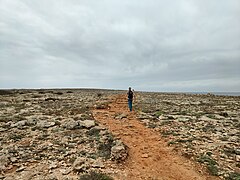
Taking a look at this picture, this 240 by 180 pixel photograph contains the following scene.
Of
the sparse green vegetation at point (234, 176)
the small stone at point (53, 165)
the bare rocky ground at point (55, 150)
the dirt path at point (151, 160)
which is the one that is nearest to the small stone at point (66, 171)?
the bare rocky ground at point (55, 150)

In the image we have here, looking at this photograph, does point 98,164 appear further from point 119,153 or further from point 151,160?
point 151,160

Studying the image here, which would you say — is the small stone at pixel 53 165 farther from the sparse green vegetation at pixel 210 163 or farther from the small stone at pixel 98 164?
the sparse green vegetation at pixel 210 163

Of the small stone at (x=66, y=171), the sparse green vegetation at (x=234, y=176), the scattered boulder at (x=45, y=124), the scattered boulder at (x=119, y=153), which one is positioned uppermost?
the scattered boulder at (x=45, y=124)

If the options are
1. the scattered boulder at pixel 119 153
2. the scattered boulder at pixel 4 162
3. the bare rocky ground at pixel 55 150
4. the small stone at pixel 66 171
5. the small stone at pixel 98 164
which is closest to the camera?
the small stone at pixel 66 171

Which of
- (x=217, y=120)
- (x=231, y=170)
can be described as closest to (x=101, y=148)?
(x=231, y=170)

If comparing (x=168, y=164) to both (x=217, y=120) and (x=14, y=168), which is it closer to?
(x=14, y=168)

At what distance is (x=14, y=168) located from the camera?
11.1m

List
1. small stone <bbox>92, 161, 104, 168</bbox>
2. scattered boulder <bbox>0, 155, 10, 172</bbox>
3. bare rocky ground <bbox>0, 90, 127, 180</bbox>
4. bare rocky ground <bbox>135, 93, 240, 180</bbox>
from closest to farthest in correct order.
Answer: bare rocky ground <bbox>0, 90, 127, 180</bbox>, scattered boulder <bbox>0, 155, 10, 172</bbox>, small stone <bbox>92, 161, 104, 168</bbox>, bare rocky ground <bbox>135, 93, 240, 180</bbox>

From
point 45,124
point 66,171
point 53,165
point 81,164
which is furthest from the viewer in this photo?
point 45,124

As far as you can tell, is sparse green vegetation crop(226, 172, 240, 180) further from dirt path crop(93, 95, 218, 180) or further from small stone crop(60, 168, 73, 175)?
small stone crop(60, 168, 73, 175)

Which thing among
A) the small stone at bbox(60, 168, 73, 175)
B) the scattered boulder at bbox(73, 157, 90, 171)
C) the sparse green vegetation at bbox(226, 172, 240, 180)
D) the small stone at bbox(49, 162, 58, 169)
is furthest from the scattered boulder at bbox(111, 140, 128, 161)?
the sparse green vegetation at bbox(226, 172, 240, 180)

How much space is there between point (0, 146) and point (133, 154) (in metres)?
8.00

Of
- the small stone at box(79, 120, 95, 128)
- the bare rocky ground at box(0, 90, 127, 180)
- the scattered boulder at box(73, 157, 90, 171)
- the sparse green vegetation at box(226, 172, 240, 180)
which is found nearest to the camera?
the sparse green vegetation at box(226, 172, 240, 180)

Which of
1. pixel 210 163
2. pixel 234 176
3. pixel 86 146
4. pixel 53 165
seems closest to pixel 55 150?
pixel 86 146
